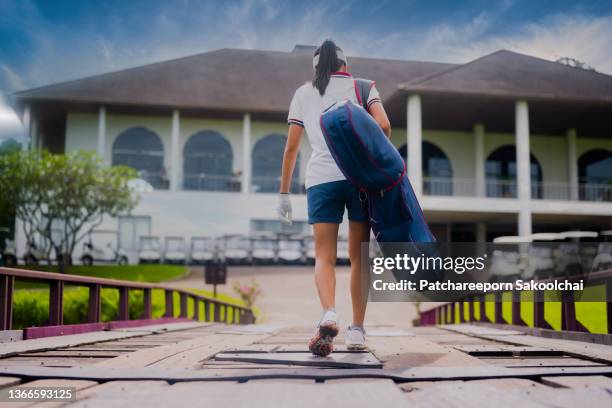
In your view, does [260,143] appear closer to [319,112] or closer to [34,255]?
[34,255]

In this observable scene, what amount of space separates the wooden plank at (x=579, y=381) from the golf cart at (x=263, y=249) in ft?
64.9

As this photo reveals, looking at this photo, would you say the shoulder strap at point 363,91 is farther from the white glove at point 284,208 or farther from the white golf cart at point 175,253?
the white golf cart at point 175,253

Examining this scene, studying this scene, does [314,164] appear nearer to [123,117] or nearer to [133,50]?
[133,50]

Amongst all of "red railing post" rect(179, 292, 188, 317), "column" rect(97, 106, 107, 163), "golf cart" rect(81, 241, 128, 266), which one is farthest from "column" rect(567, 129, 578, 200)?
"red railing post" rect(179, 292, 188, 317)

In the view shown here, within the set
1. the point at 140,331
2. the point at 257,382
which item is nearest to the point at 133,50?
the point at 140,331

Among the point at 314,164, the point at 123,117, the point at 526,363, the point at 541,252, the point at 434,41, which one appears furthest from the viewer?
the point at 123,117

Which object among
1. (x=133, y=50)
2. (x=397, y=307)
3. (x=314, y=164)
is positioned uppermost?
(x=133, y=50)

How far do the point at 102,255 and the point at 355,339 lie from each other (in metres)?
21.5

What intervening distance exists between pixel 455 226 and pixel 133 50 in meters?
21.3

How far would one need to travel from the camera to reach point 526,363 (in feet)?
8.32

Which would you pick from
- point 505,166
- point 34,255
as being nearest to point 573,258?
point 505,166

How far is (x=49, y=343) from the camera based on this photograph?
3170 millimetres

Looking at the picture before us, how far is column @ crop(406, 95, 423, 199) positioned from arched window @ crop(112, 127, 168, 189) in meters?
10.4

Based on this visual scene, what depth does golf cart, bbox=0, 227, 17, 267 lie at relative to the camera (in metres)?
20.5
